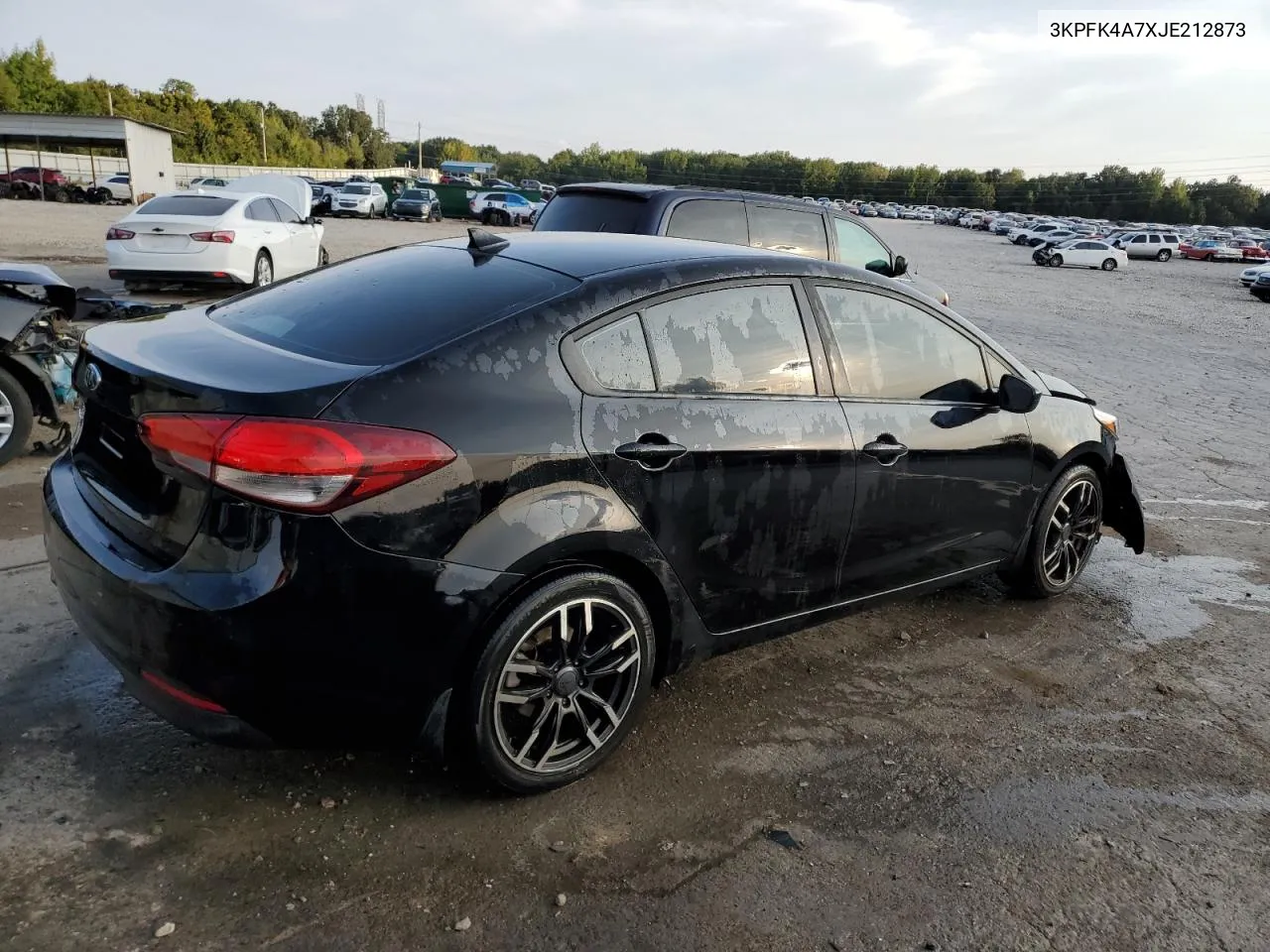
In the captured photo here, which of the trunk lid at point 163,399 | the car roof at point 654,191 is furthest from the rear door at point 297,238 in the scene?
the trunk lid at point 163,399

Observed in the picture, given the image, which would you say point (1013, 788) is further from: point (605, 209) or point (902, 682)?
point (605, 209)

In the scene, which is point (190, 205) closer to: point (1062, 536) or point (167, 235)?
point (167, 235)

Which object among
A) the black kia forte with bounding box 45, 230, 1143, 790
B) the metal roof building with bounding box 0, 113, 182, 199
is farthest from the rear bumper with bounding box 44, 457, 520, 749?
the metal roof building with bounding box 0, 113, 182, 199

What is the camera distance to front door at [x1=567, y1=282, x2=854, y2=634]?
297 centimetres

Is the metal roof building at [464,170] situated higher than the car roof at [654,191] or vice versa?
the metal roof building at [464,170]

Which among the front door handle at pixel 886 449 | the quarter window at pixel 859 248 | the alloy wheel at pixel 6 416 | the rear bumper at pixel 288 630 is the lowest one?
the alloy wheel at pixel 6 416

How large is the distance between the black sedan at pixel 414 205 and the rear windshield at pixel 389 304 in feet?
139

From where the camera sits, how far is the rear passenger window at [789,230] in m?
8.08

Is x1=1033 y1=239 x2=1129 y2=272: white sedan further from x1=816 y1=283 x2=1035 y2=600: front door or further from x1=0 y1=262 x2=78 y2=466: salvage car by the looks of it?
x1=0 y1=262 x2=78 y2=466: salvage car

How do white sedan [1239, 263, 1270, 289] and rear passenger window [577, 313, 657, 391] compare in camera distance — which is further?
white sedan [1239, 263, 1270, 289]

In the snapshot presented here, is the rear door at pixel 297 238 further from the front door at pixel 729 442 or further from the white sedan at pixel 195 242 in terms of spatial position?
the front door at pixel 729 442

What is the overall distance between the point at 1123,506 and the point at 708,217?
12.9 feet

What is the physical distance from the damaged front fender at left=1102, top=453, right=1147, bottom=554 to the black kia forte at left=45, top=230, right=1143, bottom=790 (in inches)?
61.0

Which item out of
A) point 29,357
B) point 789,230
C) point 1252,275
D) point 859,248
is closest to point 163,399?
point 29,357
